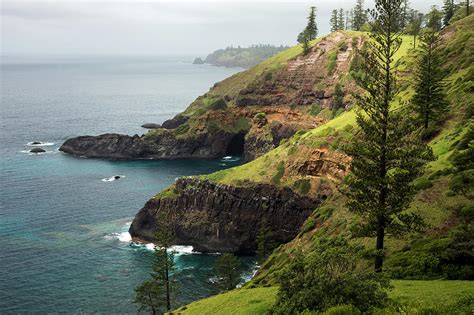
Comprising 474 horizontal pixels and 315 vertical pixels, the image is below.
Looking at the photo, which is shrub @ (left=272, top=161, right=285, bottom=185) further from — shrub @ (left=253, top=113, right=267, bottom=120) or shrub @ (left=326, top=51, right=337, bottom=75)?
shrub @ (left=326, top=51, right=337, bottom=75)

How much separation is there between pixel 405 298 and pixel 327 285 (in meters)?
5.50

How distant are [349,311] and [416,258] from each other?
14.7 meters

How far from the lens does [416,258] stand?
37.3 m

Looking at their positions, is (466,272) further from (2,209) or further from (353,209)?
(2,209)

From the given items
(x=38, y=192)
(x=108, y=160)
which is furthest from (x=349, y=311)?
(x=108, y=160)

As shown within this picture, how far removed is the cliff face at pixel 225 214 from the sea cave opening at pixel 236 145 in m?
72.3

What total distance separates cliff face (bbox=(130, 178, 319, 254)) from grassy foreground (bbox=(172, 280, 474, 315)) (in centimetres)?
5023

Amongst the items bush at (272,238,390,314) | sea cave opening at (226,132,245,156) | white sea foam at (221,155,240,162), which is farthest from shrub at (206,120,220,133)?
bush at (272,238,390,314)

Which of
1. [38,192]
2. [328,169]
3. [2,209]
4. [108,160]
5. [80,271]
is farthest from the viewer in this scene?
[108,160]

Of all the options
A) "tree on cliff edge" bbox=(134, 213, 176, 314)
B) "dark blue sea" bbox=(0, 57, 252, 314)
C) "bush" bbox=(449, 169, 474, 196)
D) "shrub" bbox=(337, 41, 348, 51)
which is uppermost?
"shrub" bbox=(337, 41, 348, 51)

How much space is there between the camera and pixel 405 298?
94.5ft

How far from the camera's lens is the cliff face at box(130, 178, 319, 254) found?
9488cm

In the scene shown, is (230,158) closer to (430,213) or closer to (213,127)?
(213,127)

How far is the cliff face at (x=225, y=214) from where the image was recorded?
94875 mm
